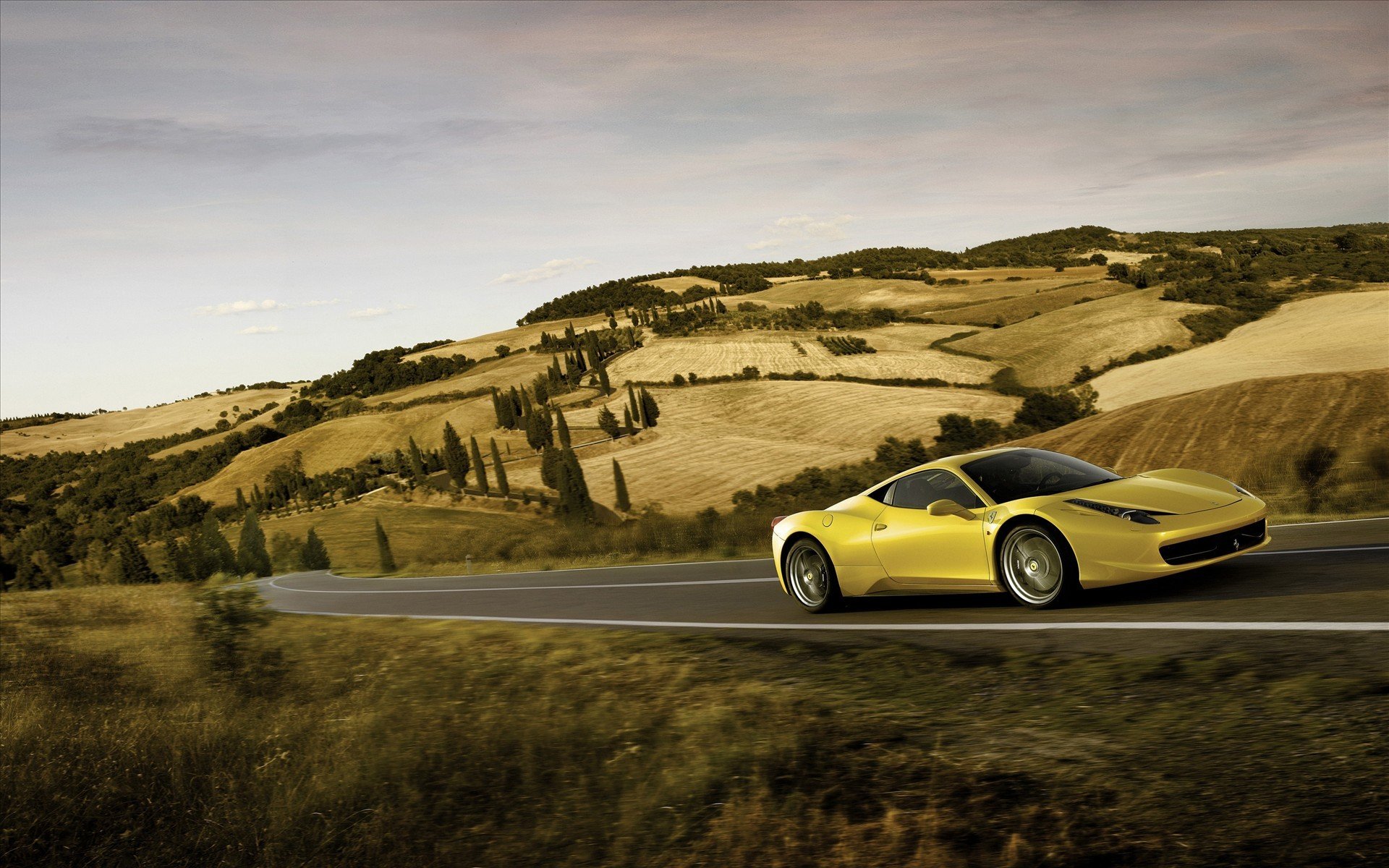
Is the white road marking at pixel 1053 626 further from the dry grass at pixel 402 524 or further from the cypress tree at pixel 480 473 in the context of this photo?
the cypress tree at pixel 480 473

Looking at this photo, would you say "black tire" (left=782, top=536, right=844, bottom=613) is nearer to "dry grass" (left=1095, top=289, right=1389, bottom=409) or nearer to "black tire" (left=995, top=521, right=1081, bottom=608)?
"black tire" (left=995, top=521, right=1081, bottom=608)

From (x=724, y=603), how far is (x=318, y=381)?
160 m

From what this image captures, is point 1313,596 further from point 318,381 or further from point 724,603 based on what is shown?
point 318,381

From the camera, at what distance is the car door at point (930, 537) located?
28.5 ft

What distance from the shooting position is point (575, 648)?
32.5 ft

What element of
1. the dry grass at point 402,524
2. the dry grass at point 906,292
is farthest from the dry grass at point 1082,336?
the dry grass at point 402,524

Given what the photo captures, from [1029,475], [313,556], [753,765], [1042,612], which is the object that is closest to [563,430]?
[313,556]

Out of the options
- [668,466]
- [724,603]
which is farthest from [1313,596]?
[668,466]

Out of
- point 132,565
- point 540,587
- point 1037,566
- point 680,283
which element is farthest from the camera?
point 680,283

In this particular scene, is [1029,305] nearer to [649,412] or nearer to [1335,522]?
[649,412]

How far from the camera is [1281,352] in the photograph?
61.2 m

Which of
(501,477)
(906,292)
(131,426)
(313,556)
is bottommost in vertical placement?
(313,556)

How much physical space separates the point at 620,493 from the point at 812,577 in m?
60.4

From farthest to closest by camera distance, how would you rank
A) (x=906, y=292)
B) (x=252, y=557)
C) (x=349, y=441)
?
(x=906, y=292)
(x=349, y=441)
(x=252, y=557)
